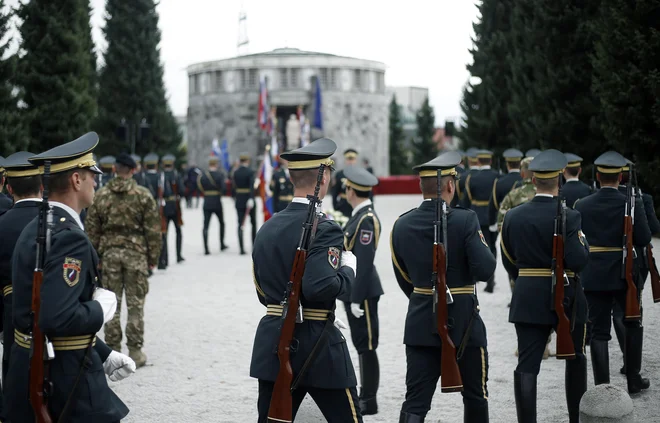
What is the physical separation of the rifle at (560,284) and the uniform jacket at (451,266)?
0.82 meters

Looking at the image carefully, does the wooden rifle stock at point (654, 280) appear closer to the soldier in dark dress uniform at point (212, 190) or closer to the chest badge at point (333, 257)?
the chest badge at point (333, 257)

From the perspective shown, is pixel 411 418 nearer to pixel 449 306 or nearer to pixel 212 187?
pixel 449 306

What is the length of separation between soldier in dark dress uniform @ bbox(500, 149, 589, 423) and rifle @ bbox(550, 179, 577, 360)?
0.05m

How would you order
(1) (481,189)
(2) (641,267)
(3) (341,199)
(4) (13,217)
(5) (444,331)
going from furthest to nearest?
1. (3) (341,199)
2. (1) (481,189)
3. (2) (641,267)
4. (4) (13,217)
5. (5) (444,331)

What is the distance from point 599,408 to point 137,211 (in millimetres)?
5364

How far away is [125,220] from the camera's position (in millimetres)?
9312

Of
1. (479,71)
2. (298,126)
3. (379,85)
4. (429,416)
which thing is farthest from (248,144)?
(429,416)

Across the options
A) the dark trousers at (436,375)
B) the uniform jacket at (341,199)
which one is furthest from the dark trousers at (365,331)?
the uniform jacket at (341,199)

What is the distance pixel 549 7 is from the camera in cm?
1952

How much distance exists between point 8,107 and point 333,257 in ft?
50.4

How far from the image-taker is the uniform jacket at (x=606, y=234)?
782 cm

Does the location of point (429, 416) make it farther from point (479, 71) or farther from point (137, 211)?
point (479, 71)

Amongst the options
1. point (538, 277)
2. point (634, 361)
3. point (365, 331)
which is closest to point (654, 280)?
point (634, 361)

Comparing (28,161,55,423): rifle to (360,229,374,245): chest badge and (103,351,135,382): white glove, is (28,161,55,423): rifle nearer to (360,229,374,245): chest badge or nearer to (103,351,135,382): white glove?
(103,351,135,382): white glove
